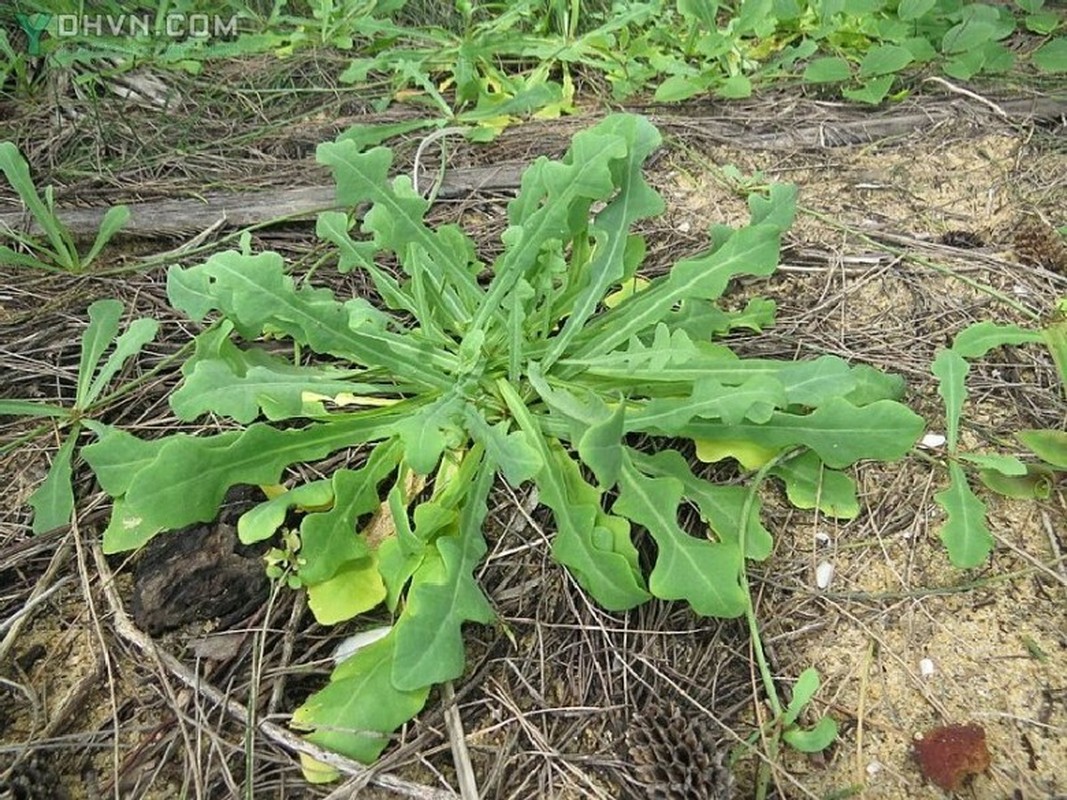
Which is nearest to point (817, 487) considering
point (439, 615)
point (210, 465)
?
point (439, 615)

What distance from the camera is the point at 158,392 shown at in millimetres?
1983

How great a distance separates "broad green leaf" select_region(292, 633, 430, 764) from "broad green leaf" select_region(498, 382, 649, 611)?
0.35m

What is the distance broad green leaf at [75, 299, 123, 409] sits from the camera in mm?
1898

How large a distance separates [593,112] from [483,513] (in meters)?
1.76

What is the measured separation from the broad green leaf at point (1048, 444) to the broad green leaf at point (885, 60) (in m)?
1.47

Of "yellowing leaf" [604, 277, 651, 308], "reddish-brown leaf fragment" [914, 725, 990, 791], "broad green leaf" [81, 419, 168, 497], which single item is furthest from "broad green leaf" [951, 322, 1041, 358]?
"broad green leaf" [81, 419, 168, 497]

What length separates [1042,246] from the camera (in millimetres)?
2211

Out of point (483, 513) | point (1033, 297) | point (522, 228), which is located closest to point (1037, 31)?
point (1033, 297)

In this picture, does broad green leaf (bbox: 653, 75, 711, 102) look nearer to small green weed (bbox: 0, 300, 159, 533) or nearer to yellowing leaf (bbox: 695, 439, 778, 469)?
yellowing leaf (bbox: 695, 439, 778, 469)

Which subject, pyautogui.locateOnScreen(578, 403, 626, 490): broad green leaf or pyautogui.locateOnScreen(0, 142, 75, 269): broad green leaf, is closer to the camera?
pyautogui.locateOnScreen(578, 403, 626, 490): broad green leaf

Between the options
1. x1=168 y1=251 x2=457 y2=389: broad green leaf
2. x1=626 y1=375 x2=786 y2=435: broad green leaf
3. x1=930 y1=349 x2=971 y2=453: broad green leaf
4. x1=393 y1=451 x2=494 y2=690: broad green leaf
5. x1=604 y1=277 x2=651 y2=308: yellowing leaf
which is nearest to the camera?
x1=393 y1=451 x2=494 y2=690: broad green leaf

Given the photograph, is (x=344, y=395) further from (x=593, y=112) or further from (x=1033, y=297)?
(x=1033, y=297)

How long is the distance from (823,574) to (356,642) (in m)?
0.94

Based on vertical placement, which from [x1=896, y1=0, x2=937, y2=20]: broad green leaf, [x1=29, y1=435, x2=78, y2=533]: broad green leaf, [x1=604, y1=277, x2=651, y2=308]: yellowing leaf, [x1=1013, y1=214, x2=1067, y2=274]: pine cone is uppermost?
[x1=896, y1=0, x2=937, y2=20]: broad green leaf
